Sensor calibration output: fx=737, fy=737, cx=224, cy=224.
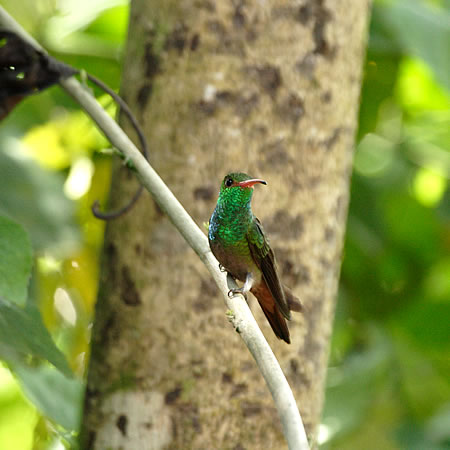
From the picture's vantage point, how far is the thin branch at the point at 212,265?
0.85 metres

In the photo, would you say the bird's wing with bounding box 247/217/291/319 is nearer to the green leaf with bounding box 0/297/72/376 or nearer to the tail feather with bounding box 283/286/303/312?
the tail feather with bounding box 283/286/303/312

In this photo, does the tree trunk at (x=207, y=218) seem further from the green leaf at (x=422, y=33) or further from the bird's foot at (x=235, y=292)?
the green leaf at (x=422, y=33)

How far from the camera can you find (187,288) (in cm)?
186

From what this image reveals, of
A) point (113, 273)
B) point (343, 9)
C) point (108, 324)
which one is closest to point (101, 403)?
point (108, 324)

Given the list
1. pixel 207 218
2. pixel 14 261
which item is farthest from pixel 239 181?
pixel 207 218

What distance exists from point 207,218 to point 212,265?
0.81m

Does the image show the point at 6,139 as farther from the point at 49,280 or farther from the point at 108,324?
the point at 108,324

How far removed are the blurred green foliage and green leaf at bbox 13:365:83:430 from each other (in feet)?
0.22

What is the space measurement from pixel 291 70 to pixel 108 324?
2.69 feet

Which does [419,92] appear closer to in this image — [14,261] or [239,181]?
[14,261]

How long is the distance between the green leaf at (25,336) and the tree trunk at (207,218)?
390mm

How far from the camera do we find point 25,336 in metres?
1.46

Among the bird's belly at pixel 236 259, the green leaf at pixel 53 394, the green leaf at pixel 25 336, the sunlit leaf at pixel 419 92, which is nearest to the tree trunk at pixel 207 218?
the green leaf at pixel 53 394

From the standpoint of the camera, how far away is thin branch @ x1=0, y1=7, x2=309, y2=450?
0.85 meters
